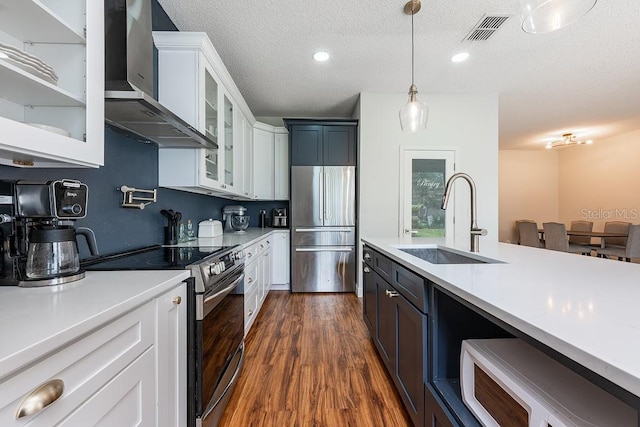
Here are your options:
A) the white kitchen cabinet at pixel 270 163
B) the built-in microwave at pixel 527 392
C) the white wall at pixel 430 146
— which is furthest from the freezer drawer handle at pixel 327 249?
the built-in microwave at pixel 527 392

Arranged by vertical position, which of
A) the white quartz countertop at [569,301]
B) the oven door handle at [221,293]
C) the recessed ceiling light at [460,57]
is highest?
the recessed ceiling light at [460,57]

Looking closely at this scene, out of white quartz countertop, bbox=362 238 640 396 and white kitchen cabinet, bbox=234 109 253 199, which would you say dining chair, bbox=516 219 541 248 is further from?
white kitchen cabinet, bbox=234 109 253 199

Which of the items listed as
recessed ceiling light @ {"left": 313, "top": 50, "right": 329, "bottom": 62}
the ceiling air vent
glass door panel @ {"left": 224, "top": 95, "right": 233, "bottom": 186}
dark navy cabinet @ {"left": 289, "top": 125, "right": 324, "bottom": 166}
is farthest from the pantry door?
glass door panel @ {"left": 224, "top": 95, "right": 233, "bottom": 186}

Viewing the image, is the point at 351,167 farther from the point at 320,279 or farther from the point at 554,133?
the point at 554,133

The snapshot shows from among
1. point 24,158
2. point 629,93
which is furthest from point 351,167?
point 629,93

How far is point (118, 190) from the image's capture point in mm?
1642

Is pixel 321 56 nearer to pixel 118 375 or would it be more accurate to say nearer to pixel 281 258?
pixel 281 258

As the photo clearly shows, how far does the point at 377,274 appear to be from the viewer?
205 centimetres

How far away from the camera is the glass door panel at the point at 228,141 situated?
8.69ft

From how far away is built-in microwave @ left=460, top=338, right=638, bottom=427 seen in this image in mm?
625

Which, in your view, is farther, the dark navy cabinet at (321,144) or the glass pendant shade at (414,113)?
the dark navy cabinet at (321,144)

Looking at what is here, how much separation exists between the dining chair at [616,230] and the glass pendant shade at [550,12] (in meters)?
5.54

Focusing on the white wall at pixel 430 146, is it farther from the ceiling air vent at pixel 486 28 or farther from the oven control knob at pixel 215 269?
the oven control knob at pixel 215 269

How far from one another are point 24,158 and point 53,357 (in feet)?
2.51
